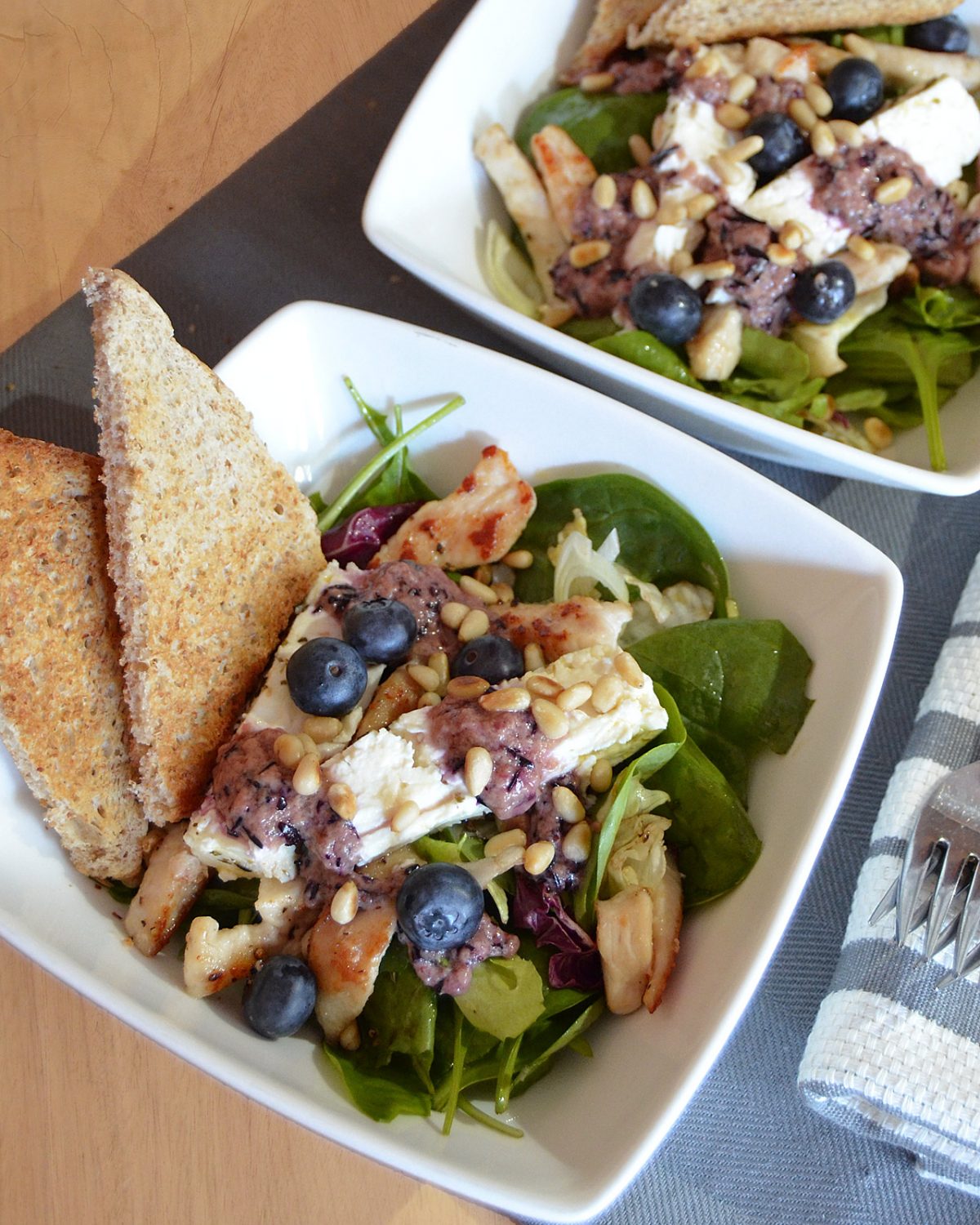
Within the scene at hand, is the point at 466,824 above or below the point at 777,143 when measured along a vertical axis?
below

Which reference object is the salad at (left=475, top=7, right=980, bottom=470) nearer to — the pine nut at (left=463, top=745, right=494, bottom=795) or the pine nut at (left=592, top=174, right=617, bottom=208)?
the pine nut at (left=592, top=174, right=617, bottom=208)

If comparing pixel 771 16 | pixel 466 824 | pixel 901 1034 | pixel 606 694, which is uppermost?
pixel 771 16

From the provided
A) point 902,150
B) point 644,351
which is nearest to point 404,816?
point 644,351

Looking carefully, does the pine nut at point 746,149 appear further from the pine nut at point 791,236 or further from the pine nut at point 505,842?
the pine nut at point 505,842

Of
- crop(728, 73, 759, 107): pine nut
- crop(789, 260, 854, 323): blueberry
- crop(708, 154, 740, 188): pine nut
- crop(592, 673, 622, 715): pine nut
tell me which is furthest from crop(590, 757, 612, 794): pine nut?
crop(728, 73, 759, 107): pine nut

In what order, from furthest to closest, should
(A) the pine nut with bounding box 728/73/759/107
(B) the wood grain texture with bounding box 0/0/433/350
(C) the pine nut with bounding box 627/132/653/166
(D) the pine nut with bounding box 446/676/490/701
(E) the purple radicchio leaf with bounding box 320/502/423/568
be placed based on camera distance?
1. (B) the wood grain texture with bounding box 0/0/433/350
2. (C) the pine nut with bounding box 627/132/653/166
3. (A) the pine nut with bounding box 728/73/759/107
4. (E) the purple radicchio leaf with bounding box 320/502/423/568
5. (D) the pine nut with bounding box 446/676/490/701

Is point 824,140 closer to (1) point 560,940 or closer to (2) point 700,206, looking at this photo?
(2) point 700,206
